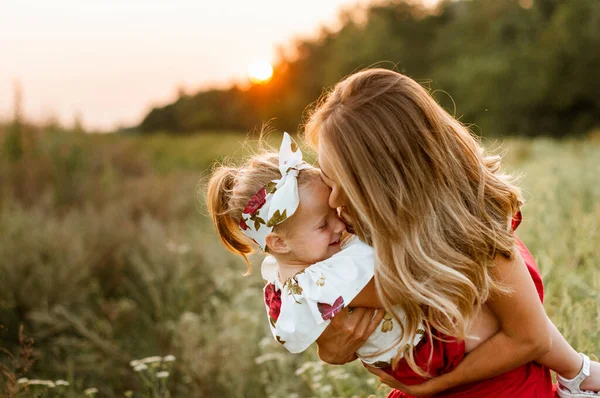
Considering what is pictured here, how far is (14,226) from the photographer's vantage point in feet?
19.9

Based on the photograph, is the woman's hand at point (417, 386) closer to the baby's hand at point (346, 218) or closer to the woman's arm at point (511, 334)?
the woman's arm at point (511, 334)

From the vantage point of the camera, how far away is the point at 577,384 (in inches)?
79.7

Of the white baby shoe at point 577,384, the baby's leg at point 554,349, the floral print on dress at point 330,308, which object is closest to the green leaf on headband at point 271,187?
the floral print on dress at point 330,308

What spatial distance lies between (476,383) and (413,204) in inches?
26.4

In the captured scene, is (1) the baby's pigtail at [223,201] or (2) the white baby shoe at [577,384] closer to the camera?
(2) the white baby shoe at [577,384]

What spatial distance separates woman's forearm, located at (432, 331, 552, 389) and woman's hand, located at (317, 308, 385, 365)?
0.28 metres

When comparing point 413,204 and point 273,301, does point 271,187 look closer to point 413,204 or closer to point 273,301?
point 273,301

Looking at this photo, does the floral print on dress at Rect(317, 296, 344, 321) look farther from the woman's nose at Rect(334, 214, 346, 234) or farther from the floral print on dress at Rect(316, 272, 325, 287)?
the woman's nose at Rect(334, 214, 346, 234)

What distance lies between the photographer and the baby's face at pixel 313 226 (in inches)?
83.5

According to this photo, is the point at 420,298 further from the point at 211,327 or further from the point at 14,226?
the point at 14,226

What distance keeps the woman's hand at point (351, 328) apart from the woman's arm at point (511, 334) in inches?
11.2

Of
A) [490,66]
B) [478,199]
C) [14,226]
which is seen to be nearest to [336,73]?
[490,66]

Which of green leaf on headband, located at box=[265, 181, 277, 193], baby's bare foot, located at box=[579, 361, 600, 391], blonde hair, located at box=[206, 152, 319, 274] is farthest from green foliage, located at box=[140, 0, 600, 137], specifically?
baby's bare foot, located at box=[579, 361, 600, 391]

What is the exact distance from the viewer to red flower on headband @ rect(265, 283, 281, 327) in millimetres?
2109
